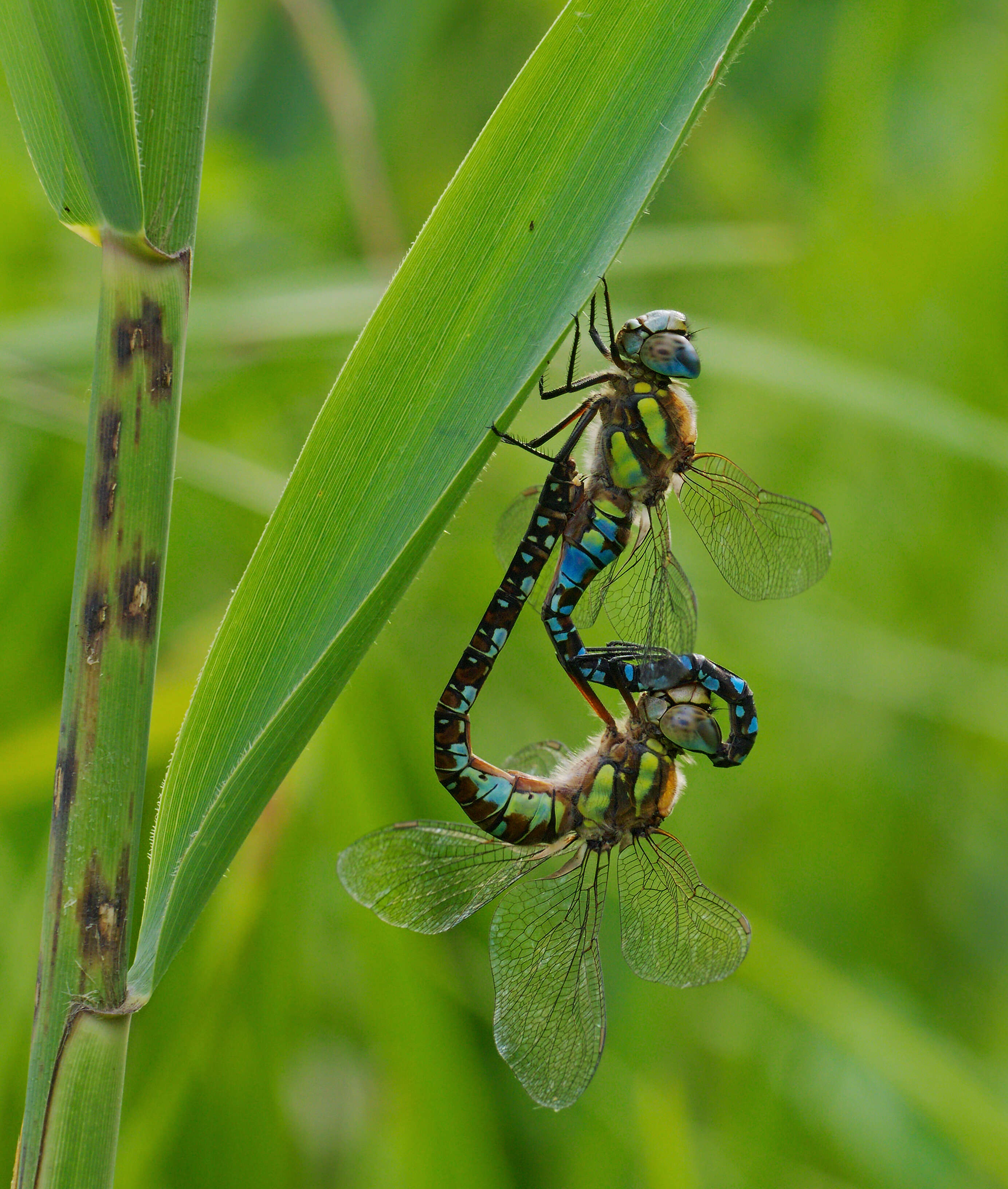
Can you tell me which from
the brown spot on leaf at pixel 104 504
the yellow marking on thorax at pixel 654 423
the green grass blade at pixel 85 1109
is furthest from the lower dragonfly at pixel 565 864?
the brown spot on leaf at pixel 104 504

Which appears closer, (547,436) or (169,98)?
(169,98)

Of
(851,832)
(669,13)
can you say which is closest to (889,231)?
(851,832)

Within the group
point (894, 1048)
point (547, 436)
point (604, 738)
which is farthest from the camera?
point (894, 1048)

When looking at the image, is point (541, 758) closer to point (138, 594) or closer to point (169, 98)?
point (138, 594)

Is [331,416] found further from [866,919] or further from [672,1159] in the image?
[866,919]

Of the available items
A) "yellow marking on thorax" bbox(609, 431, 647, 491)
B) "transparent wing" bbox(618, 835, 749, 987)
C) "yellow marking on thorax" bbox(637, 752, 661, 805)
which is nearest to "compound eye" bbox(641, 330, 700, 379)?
"yellow marking on thorax" bbox(609, 431, 647, 491)

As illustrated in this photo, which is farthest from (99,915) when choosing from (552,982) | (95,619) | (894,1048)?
(894,1048)

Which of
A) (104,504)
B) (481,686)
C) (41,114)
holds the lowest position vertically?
(481,686)
